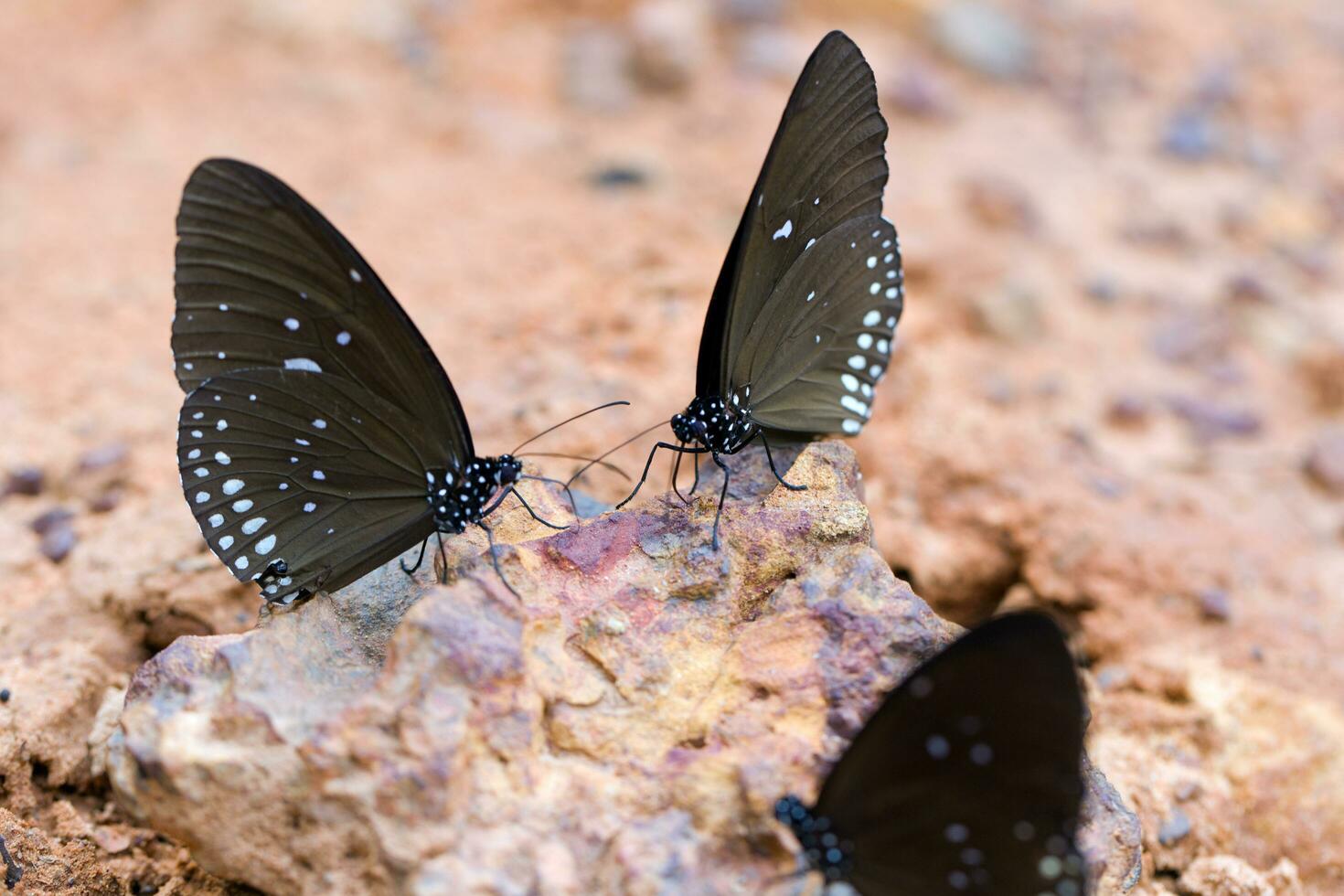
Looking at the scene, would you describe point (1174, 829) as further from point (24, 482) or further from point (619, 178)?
point (619, 178)

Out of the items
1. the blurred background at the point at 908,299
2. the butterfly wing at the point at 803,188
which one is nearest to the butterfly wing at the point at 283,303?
the butterfly wing at the point at 803,188

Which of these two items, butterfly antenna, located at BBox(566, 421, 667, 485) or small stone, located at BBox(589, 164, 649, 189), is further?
small stone, located at BBox(589, 164, 649, 189)

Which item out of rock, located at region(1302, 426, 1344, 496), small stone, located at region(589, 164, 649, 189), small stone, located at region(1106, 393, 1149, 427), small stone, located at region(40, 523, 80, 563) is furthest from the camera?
small stone, located at region(589, 164, 649, 189)

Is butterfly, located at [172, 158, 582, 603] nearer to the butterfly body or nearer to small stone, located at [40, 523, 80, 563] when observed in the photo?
the butterfly body

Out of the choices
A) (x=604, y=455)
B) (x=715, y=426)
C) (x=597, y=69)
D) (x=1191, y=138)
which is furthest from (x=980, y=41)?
(x=715, y=426)

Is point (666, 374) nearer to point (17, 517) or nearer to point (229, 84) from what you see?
point (17, 517)

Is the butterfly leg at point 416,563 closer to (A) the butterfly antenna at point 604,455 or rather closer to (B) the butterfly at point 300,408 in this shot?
(B) the butterfly at point 300,408

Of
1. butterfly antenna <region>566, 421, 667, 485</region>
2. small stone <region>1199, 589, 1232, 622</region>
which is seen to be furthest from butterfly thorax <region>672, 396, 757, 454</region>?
small stone <region>1199, 589, 1232, 622</region>
